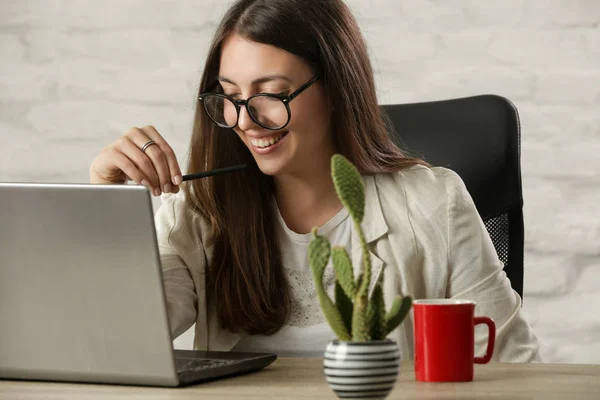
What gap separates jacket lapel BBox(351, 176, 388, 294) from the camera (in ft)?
4.82

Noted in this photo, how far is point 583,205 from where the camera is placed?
2127 mm

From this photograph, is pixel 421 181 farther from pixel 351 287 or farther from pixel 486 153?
pixel 351 287

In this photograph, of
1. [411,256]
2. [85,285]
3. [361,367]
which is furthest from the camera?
[411,256]

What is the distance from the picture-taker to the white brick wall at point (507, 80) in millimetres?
2117

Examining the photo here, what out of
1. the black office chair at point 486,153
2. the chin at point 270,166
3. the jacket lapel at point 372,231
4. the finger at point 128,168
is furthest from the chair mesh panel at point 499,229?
the finger at point 128,168

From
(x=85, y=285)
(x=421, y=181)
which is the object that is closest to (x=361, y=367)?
(x=85, y=285)

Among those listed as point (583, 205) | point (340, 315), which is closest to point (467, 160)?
point (583, 205)

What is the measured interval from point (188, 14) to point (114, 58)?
0.82ft

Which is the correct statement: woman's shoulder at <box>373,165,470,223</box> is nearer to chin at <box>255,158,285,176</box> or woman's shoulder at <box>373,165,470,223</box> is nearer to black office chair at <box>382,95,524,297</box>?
black office chair at <box>382,95,524,297</box>

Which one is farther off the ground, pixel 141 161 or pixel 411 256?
pixel 141 161

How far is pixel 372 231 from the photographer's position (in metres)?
1.50

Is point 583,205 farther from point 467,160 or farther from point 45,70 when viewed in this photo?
point 45,70

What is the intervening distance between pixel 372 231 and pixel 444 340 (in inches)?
22.5

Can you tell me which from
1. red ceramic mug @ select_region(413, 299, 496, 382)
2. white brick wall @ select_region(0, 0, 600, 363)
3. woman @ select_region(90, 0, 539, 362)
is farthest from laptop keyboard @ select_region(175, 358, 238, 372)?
white brick wall @ select_region(0, 0, 600, 363)
